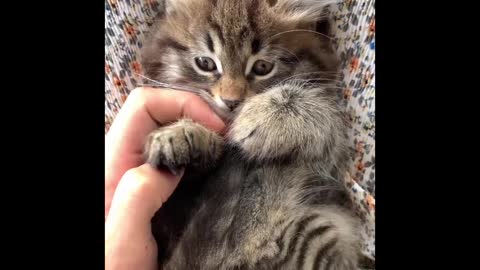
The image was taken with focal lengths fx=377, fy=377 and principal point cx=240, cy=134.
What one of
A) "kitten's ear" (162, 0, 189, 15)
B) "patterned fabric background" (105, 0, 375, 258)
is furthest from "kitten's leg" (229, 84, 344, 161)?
"kitten's ear" (162, 0, 189, 15)

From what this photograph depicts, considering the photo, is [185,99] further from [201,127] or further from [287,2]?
[287,2]

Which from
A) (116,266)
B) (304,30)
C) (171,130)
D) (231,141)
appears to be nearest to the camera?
(116,266)

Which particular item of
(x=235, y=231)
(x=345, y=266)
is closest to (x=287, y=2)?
(x=235, y=231)

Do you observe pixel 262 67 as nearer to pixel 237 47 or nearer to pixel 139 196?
pixel 237 47

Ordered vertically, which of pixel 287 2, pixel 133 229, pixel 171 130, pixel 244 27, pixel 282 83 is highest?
pixel 287 2

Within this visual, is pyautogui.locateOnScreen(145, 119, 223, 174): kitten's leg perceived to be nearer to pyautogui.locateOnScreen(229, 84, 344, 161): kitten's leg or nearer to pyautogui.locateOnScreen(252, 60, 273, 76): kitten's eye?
pyautogui.locateOnScreen(229, 84, 344, 161): kitten's leg

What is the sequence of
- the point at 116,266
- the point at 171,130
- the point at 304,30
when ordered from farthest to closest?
the point at 304,30 < the point at 171,130 < the point at 116,266

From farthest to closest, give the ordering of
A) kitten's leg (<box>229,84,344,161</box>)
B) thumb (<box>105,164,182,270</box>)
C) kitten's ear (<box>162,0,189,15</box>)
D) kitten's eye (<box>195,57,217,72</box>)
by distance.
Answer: kitten's ear (<box>162,0,189,15</box>) < kitten's eye (<box>195,57,217,72</box>) < kitten's leg (<box>229,84,344,161</box>) < thumb (<box>105,164,182,270</box>)
